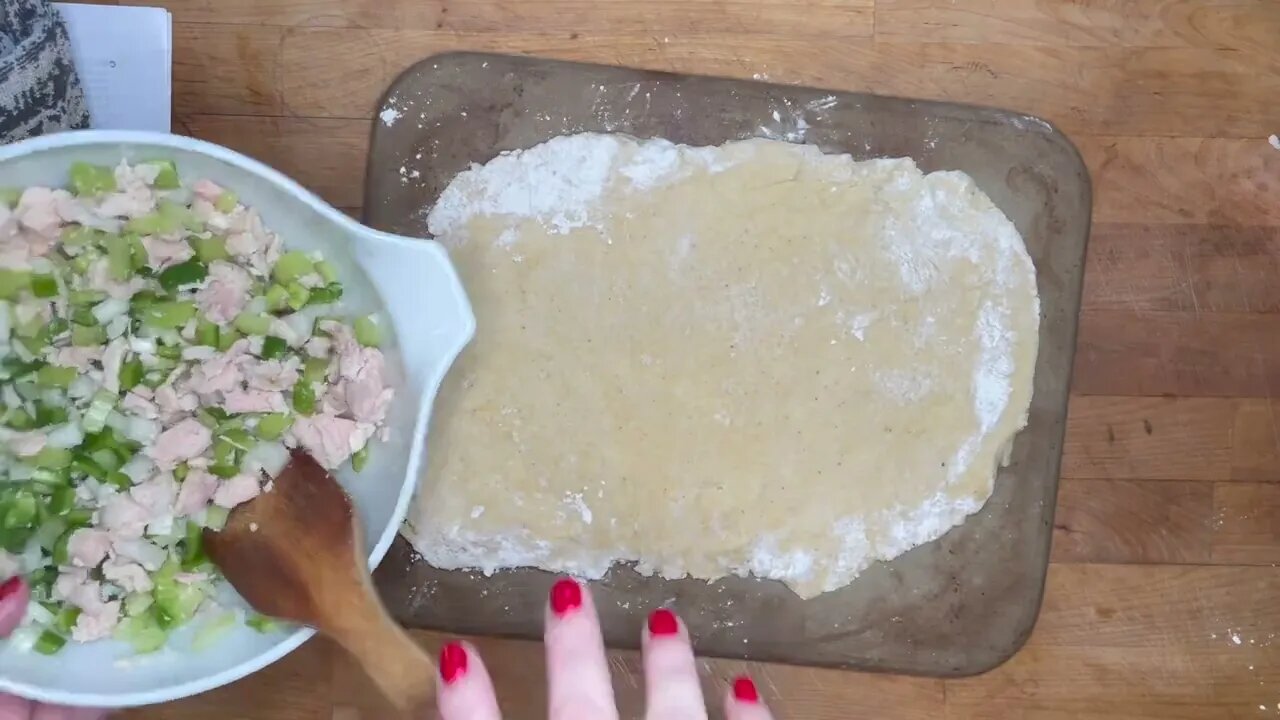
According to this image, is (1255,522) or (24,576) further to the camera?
(1255,522)

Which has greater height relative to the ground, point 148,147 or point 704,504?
point 148,147

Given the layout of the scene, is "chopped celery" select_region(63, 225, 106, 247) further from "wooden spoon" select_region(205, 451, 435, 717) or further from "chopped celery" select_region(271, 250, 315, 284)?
"wooden spoon" select_region(205, 451, 435, 717)

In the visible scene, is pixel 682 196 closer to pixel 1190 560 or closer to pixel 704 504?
pixel 704 504

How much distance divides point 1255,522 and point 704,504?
0.72 meters

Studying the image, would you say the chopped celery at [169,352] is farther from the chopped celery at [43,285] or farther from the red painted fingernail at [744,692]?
the red painted fingernail at [744,692]

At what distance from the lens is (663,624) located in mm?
970

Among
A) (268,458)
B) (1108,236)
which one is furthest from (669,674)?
(1108,236)

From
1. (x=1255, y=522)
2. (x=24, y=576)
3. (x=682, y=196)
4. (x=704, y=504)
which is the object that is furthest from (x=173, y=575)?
(x=1255, y=522)

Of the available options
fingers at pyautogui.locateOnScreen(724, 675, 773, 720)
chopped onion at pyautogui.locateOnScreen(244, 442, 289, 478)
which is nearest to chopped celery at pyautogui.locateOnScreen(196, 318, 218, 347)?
chopped onion at pyautogui.locateOnScreen(244, 442, 289, 478)

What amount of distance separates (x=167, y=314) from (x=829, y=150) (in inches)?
31.3

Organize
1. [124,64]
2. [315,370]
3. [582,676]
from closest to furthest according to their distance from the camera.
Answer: [582,676], [315,370], [124,64]

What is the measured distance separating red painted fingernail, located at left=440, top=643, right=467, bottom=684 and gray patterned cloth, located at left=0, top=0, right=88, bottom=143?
2.44ft

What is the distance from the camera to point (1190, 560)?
1.18 meters

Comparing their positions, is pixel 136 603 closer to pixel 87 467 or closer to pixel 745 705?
pixel 87 467
